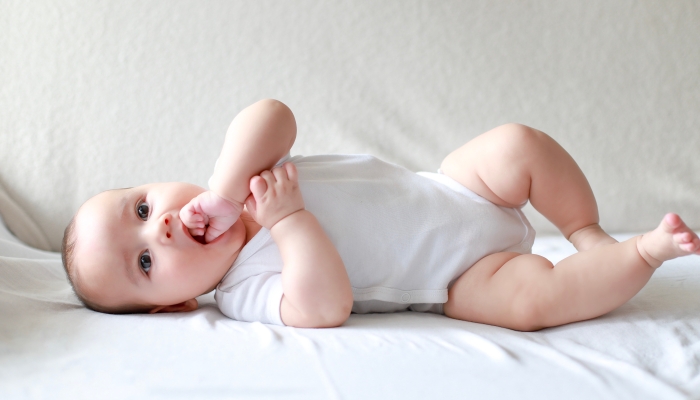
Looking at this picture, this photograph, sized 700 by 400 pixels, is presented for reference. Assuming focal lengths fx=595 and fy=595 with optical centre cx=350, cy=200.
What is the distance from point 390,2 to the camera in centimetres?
160

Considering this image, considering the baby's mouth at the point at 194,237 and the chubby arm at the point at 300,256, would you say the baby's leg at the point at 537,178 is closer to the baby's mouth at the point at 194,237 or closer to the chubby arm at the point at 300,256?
the chubby arm at the point at 300,256

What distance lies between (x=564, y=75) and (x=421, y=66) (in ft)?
1.24

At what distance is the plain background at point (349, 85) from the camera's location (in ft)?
5.09

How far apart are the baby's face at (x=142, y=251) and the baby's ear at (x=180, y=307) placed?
0.04m

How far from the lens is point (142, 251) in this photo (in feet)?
3.32

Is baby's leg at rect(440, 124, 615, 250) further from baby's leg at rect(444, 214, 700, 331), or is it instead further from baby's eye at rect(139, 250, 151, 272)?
baby's eye at rect(139, 250, 151, 272)

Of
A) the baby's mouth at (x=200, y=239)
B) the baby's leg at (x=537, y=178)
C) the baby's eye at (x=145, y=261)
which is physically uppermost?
the baby's leg at (x=537, y=178)

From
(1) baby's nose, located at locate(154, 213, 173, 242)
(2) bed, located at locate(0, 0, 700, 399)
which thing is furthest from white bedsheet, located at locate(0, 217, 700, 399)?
(2) bed, located at locate(0, 0, 700, 399)

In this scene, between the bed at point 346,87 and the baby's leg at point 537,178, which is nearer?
the baby's leg at point 537,178

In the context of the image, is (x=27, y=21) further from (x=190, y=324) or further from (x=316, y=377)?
(x=316, y=377)

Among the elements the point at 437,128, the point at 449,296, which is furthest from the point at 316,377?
the point at 437,128

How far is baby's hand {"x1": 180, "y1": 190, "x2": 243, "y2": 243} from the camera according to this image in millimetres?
943

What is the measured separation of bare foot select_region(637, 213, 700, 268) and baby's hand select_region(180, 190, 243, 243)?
0.61 m

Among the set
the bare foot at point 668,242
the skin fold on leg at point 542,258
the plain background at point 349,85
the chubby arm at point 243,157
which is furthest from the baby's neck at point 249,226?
the bare foot at point 668,242
